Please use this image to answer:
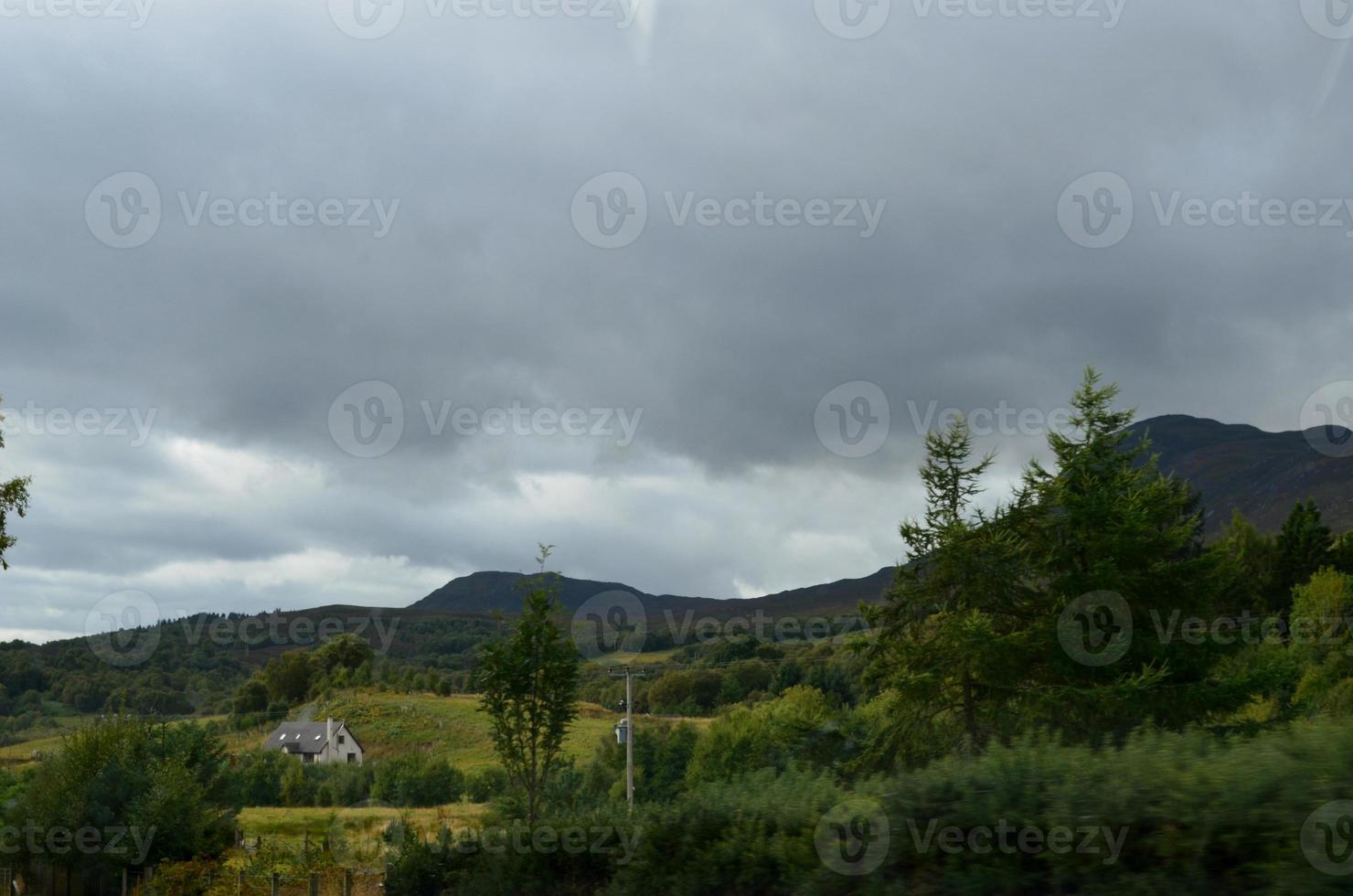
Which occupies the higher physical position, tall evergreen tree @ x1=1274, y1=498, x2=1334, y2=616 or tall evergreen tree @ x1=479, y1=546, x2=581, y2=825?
tall evergreen tree @ x1=1274, y1=498, x2=1334, y2=616

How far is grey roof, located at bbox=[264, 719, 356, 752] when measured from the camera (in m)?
87.1

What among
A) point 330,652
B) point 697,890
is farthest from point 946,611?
point 330,652

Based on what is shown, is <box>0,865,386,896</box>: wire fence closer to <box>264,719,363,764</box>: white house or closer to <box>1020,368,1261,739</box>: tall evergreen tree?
<box>1020,368,1261,739</box>: tall evergreen tree

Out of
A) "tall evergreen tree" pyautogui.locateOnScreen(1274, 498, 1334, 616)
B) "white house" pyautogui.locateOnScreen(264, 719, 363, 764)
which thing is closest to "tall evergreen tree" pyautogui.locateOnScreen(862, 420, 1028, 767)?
"tall evergreen tree" pyautogui.locateOnScreen(1274, 498, 1334, 616)

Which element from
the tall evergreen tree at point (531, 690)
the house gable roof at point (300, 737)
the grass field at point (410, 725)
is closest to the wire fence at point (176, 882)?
the tall evergreen tree at point (531, 690)

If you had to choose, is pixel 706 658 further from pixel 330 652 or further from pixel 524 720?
pixel 524 720

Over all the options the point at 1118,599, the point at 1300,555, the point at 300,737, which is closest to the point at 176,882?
the point at 1118,599

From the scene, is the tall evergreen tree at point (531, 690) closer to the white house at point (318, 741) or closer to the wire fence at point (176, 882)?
the wire fence at point (176, 882)

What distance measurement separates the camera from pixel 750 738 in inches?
1613

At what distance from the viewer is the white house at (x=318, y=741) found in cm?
8550

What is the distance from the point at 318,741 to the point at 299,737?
12.3ft

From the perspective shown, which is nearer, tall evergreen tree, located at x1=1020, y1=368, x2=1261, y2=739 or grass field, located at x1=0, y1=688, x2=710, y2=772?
tall evergreen tree, located at x1=1020, y1=368, x2=1261, y2=739

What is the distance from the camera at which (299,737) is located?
297ft

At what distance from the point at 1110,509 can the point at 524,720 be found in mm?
16304
